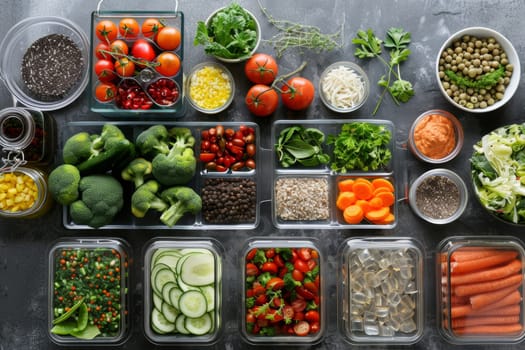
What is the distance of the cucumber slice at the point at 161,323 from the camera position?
7.99 feet

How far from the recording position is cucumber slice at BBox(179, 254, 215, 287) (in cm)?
239

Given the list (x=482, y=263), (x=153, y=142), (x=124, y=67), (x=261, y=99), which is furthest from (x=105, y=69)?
(x=482, y=263)

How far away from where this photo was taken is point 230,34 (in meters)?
2.46

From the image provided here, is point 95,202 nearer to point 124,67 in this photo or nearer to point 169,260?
point 169,260

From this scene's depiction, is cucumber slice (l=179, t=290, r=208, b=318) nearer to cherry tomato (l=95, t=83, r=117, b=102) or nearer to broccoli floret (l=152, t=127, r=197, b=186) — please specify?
broccoli floret (l=152, t=127, r=197, b=186)

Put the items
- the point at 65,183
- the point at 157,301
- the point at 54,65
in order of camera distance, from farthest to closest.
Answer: the point at 54,65 → the point at 157,301 → the point at 65,183

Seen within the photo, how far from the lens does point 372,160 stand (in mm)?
2494

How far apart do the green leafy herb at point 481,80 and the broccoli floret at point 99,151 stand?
171cm

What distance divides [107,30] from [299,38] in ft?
3.31

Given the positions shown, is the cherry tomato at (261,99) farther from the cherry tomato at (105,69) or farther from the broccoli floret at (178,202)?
the cherry tomato at (105,69)

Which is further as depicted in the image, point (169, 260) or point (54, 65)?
point (54, 65)

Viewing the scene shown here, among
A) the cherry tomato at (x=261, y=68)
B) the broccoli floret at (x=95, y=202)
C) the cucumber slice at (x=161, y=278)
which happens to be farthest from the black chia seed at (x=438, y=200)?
the broccoli floret at (x=95, y=202)

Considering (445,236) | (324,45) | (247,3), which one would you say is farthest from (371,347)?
(247,3)

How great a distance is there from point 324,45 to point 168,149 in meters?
1.02
